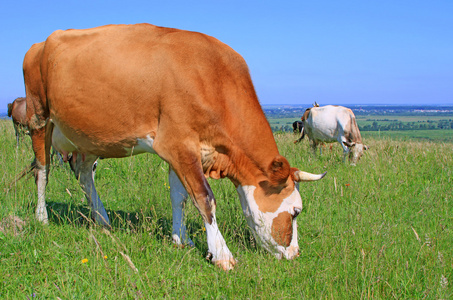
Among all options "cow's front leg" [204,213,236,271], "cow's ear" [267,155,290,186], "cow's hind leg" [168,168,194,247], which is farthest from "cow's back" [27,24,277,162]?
"cow's front leg" [204,213,236,271]

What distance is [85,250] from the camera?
12.5ft

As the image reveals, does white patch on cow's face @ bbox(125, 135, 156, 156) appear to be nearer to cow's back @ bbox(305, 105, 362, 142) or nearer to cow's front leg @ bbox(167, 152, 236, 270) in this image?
cow's front leg @ bbox(167, 152, 236, 270)

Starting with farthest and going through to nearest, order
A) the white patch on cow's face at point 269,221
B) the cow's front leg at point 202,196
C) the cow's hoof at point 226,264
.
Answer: the white patch on cow's face at point 269,221 → the cow's front leg at point 202,196 → the cow's hoof at point 226,264

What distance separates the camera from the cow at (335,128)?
1179 centimetres

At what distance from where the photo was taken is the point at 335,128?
12609 millimetres

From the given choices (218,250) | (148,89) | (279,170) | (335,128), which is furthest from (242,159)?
(335,128)

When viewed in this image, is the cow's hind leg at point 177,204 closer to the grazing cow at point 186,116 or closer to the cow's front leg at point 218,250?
the grazing cow at point 186,116

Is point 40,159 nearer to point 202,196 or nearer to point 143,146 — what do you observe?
point 143,146

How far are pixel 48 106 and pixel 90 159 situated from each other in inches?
34.6

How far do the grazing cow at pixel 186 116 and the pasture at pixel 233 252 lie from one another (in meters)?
0.31

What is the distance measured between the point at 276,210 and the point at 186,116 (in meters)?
1.27

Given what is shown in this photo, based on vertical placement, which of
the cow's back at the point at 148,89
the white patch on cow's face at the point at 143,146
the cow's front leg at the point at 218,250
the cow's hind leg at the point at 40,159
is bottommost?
the cow's front leg at the point at 218,250

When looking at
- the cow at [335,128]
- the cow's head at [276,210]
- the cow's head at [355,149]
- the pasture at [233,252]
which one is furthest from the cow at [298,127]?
the cow's head at [276,210]

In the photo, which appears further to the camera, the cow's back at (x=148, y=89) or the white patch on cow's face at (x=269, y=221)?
the white patch on cow's face at (x=269, y=221)
